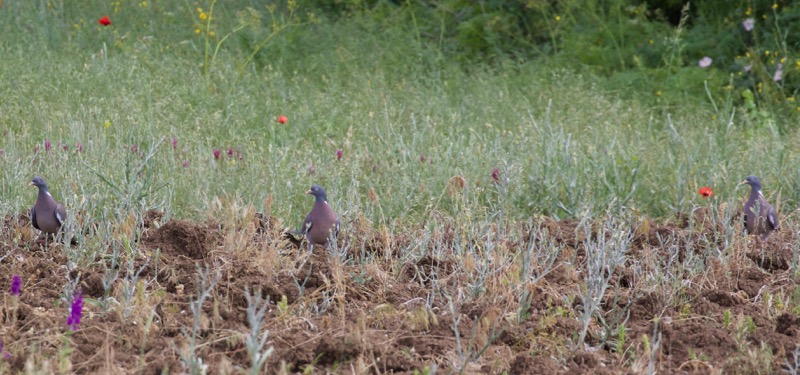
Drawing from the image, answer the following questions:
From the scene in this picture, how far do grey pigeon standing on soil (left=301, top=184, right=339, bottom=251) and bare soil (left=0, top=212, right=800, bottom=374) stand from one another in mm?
76

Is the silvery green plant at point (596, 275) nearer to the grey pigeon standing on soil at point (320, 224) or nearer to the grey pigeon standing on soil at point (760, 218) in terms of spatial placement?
the grey pigeon standing on soil at point (760, 218)

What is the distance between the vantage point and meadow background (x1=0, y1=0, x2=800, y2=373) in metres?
3.66

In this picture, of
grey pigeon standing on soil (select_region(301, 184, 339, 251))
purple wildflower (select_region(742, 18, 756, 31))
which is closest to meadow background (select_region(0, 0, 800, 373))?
purple wildflower (select_region(742, 18, 756, 31))

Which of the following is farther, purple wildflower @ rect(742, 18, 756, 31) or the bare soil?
purple wildflower @ rect(742, 18, 756, 31)

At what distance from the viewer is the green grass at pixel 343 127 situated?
4.88 m

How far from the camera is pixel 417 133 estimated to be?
5.79 m

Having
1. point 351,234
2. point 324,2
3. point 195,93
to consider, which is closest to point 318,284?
point 351,234

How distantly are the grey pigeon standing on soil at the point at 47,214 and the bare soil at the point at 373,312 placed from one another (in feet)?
0.29

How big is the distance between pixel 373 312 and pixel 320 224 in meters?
0.61

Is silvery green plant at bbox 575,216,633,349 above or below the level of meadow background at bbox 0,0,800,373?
above

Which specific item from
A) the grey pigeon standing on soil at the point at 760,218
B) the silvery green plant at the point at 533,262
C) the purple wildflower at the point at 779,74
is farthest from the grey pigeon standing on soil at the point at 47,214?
the purple wildflower at the point at 779,74

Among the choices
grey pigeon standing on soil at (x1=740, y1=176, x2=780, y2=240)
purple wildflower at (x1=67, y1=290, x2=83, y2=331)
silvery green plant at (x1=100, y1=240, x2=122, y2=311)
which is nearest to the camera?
purple wildflower at (x1=67, y1=290, x2=83, y2=331)

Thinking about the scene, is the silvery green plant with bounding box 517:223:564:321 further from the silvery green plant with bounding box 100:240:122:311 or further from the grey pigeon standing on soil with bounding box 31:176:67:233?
the grey pigeon standing on soil with bounding box 31:176:67:233

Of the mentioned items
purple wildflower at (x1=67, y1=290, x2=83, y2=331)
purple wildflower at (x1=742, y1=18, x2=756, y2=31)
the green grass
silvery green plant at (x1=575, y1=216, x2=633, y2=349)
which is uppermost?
purple wildflower at (x1=67, y1=290, x2=83, y2=331)
